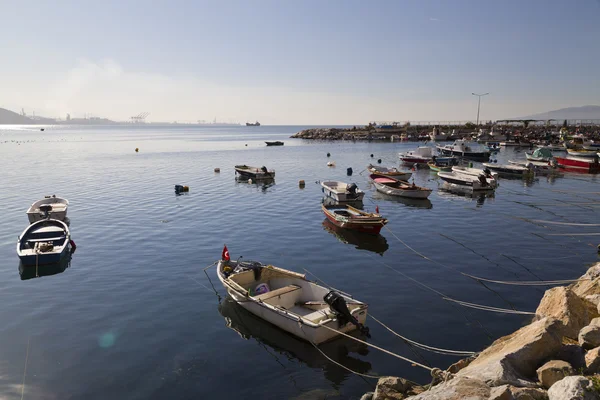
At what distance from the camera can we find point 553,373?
906 cm

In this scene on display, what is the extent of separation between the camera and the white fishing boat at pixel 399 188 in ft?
137

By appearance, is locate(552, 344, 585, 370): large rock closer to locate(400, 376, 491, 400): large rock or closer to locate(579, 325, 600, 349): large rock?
locate(579, 325, 600, 349): large rock

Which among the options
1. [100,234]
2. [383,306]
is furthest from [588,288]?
[100,234]

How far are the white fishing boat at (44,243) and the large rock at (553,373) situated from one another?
2513 cm

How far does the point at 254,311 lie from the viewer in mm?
17219

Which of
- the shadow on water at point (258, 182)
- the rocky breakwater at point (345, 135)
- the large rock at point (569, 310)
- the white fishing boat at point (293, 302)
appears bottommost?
the white fishing boat at point (293, 302)

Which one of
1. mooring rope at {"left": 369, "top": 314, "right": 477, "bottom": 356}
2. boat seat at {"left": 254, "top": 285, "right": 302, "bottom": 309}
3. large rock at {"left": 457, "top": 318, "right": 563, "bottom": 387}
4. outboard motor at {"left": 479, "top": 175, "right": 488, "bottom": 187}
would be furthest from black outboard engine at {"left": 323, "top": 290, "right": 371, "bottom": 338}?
outboard motor at {"left": 479, "top": 175, "right": 488, "bottom": 187}

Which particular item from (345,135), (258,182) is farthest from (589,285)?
(345,135)

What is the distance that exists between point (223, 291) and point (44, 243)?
44.6 feet

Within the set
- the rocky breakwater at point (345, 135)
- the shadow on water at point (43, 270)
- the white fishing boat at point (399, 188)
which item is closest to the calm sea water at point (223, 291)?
the shadow on water at point (43, 270)

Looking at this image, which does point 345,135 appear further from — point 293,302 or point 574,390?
point 574,390

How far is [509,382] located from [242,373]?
8561 millimetres

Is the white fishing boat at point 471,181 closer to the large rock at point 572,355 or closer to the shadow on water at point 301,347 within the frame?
the shadow on water at point 301,347

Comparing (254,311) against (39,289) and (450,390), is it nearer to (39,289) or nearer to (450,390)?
(450,390)
